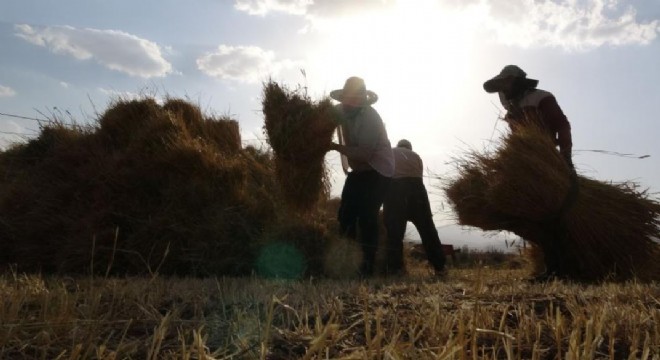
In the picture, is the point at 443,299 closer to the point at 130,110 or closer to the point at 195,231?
the point at 195,231

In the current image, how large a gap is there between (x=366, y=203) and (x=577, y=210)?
1.72 m

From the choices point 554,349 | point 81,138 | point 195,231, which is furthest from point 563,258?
point 81,138

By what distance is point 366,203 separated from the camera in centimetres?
504

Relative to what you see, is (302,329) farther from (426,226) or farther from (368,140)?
(426,226)

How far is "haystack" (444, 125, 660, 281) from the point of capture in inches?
181

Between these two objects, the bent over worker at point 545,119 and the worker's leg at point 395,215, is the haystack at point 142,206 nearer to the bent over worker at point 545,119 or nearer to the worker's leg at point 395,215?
the worker's leg at point 395,215

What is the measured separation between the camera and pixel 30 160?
6.89 m

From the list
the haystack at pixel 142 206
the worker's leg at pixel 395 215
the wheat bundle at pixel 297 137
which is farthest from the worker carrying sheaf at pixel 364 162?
the haystack at pixel 142 206

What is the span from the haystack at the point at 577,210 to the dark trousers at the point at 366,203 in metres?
0.93

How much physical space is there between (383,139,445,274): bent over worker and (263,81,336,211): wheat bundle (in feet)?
3.12

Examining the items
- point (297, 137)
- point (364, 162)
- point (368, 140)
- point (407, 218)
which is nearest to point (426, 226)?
point (407, 218)

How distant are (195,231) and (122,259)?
0.68 metres

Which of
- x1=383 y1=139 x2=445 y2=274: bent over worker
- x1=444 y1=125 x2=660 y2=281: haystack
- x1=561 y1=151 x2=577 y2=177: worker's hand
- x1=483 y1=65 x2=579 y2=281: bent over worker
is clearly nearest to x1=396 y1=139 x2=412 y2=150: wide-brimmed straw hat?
x1=383 y1=139 x2=445 y2=274: bent over worker

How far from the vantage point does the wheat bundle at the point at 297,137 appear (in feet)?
15.3
